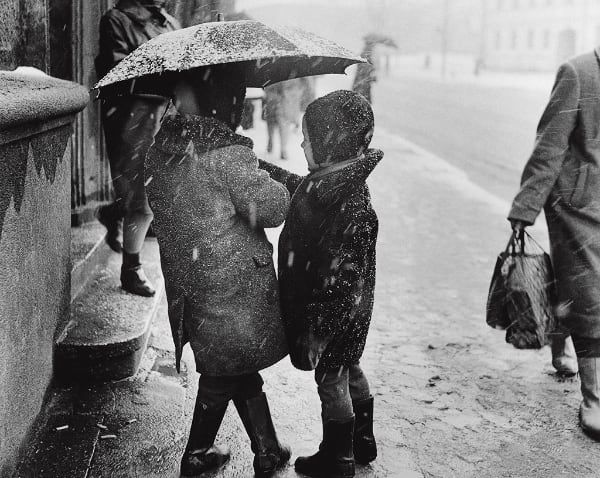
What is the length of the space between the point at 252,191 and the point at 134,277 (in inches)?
94.0

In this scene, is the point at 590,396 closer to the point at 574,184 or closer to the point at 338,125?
the point at 574,184

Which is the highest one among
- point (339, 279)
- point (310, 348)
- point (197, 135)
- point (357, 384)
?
point (197, 135)

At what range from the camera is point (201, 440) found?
11.0 feet

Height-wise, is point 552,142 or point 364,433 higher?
point 552,142

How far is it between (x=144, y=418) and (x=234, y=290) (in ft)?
3.58

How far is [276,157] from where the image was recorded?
1373 centimetres

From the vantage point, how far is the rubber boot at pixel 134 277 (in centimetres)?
518

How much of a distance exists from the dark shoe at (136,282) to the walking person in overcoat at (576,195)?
2361 mm

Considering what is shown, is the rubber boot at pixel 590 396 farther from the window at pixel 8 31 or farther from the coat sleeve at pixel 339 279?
the window at pixel 8 31

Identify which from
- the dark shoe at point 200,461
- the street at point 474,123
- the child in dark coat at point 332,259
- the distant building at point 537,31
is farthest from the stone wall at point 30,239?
the distant building at point 537,31

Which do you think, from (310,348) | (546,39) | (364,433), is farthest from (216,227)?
(546,39)

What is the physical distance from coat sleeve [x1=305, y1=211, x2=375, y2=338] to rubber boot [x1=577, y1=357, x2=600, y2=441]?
61.7 inches

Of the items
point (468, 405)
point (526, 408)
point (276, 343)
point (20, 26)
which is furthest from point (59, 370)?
point (526, 408)

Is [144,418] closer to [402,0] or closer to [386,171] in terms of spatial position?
[386,171]
